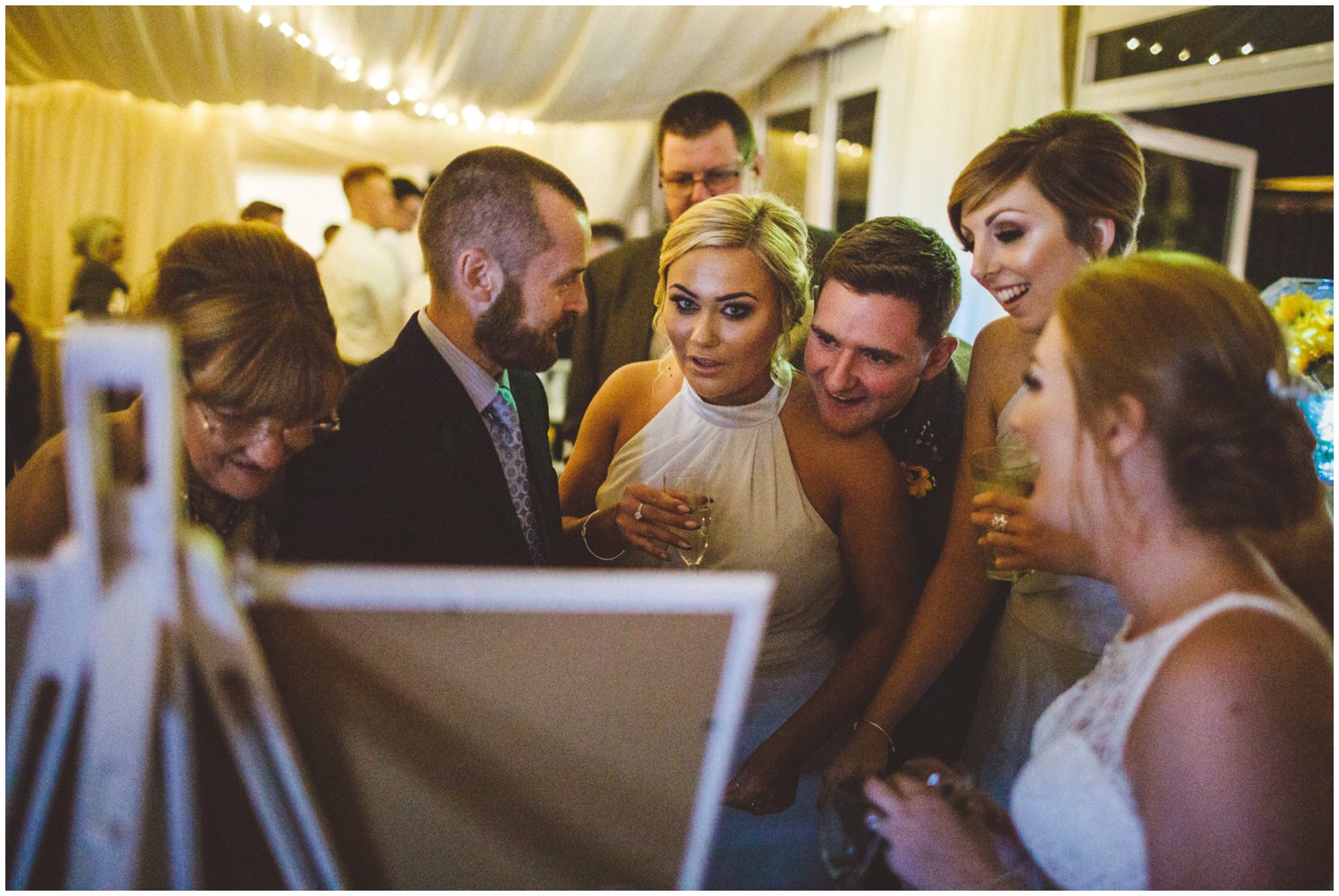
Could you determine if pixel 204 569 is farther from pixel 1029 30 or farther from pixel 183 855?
pixel 1029 30

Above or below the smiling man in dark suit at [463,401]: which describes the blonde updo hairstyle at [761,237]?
above

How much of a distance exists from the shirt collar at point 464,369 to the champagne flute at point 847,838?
0.90m

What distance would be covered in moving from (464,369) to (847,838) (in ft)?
3.22

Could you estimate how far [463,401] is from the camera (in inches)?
57.1

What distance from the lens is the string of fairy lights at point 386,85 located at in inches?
189

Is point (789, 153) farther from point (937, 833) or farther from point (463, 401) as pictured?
point (937, 833)

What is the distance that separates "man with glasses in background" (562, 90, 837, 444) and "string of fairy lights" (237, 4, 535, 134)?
→ 265cm

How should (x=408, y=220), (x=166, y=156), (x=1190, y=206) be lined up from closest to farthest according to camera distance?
(x=1190, y=206)
(x=408, y=220)
(x=166, y=156)

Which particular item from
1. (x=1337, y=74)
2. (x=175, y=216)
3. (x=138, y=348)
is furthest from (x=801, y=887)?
(x=175, y=216)

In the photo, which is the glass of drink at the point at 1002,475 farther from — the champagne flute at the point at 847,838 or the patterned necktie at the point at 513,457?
the patterned necktie at the point at 513,457

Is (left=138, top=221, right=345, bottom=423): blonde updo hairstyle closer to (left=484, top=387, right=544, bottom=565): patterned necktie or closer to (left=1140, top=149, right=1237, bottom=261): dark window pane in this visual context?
(left=484, top=387, right=544, bottom=565): patterned necktie

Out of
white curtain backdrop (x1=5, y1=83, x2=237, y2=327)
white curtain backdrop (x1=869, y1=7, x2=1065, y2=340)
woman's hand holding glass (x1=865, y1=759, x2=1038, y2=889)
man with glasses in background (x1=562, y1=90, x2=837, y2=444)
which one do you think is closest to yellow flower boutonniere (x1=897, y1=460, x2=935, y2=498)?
woman's hand holding glass (x1=865, y1=759, x2=1038, y2=889)

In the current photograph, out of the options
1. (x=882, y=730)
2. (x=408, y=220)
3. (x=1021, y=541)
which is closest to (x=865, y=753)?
(x=882, y=730)

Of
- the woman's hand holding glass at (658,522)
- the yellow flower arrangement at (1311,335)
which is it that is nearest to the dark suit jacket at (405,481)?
the woman's hand holding glass at (658,522)
